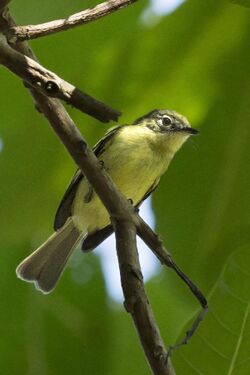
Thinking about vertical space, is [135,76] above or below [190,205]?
above

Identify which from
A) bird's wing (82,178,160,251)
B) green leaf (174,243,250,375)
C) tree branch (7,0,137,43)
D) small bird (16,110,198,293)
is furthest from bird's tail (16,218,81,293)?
tree branch (7,0,137,43)

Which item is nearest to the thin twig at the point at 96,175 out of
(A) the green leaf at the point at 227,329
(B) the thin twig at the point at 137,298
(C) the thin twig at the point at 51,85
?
(B) the thin twig at the point at 137,298

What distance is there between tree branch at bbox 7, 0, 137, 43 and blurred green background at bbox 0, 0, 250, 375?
68 centimetres

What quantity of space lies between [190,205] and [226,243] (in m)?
0.21

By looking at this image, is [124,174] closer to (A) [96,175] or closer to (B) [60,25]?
(A) [96,175]

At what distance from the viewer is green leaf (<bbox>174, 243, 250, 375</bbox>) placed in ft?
7.97

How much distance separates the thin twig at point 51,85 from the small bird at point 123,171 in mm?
2034

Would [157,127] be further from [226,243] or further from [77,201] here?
[226,243]

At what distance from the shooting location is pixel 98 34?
287 centimetres

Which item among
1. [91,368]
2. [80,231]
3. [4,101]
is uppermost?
[4,101]

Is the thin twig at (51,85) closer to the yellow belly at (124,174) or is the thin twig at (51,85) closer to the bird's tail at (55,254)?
the bird's tail at (55,254)

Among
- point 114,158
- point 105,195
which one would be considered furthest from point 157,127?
point 105,195

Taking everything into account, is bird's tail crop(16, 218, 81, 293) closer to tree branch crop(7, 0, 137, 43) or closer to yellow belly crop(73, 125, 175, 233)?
yellow belly crop(73, 125, 175, 233)

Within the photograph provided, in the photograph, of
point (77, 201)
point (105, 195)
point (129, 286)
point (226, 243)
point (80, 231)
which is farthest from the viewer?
point (80, 231)
